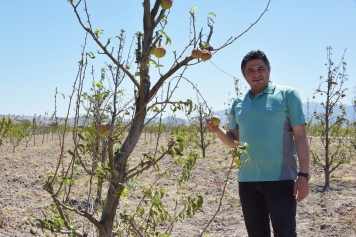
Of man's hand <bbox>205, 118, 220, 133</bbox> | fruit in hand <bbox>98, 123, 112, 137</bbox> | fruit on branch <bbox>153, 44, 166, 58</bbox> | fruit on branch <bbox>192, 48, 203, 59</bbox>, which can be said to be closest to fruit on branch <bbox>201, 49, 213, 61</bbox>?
fruit on branch <bbox>192, 48, 203, 59</bbox>

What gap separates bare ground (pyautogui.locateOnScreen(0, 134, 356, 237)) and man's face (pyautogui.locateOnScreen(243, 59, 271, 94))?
172 centimetres

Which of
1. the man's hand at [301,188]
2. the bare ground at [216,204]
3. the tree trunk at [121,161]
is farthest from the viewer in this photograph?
the bare ground at [216,204]

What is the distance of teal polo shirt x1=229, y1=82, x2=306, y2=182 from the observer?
2285 millimetres

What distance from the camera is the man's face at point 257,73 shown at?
239 cm

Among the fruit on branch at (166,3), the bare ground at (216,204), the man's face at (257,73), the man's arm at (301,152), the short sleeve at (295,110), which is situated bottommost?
the bare ground at (216,204)

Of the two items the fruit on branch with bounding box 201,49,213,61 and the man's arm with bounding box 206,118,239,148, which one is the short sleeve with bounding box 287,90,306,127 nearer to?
the man's arm with bounding box 206,118,239,148

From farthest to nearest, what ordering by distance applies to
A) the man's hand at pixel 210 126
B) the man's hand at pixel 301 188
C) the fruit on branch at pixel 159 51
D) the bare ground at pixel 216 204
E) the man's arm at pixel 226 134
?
the bare ground at pixel 216 204 < the man's arm at pixel 226 134 < the man's hand at pixel 210 126 < the man's hand at pixel 301 188 < the fruit on branch at pixel 159 51

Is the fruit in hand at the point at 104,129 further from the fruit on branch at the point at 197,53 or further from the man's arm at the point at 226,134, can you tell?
the man's arm at the point at 226,134

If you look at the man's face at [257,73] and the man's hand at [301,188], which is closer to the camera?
the man's hand at [301,188]

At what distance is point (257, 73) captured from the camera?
2406 mm

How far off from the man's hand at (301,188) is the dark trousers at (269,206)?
43 millimetres

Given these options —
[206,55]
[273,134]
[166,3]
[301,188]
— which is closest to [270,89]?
[273,134]

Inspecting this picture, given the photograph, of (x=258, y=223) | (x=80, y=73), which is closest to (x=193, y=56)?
(x=80, y=73)

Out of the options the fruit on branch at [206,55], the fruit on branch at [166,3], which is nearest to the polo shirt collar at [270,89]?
the fruit on branch at [206,55]
